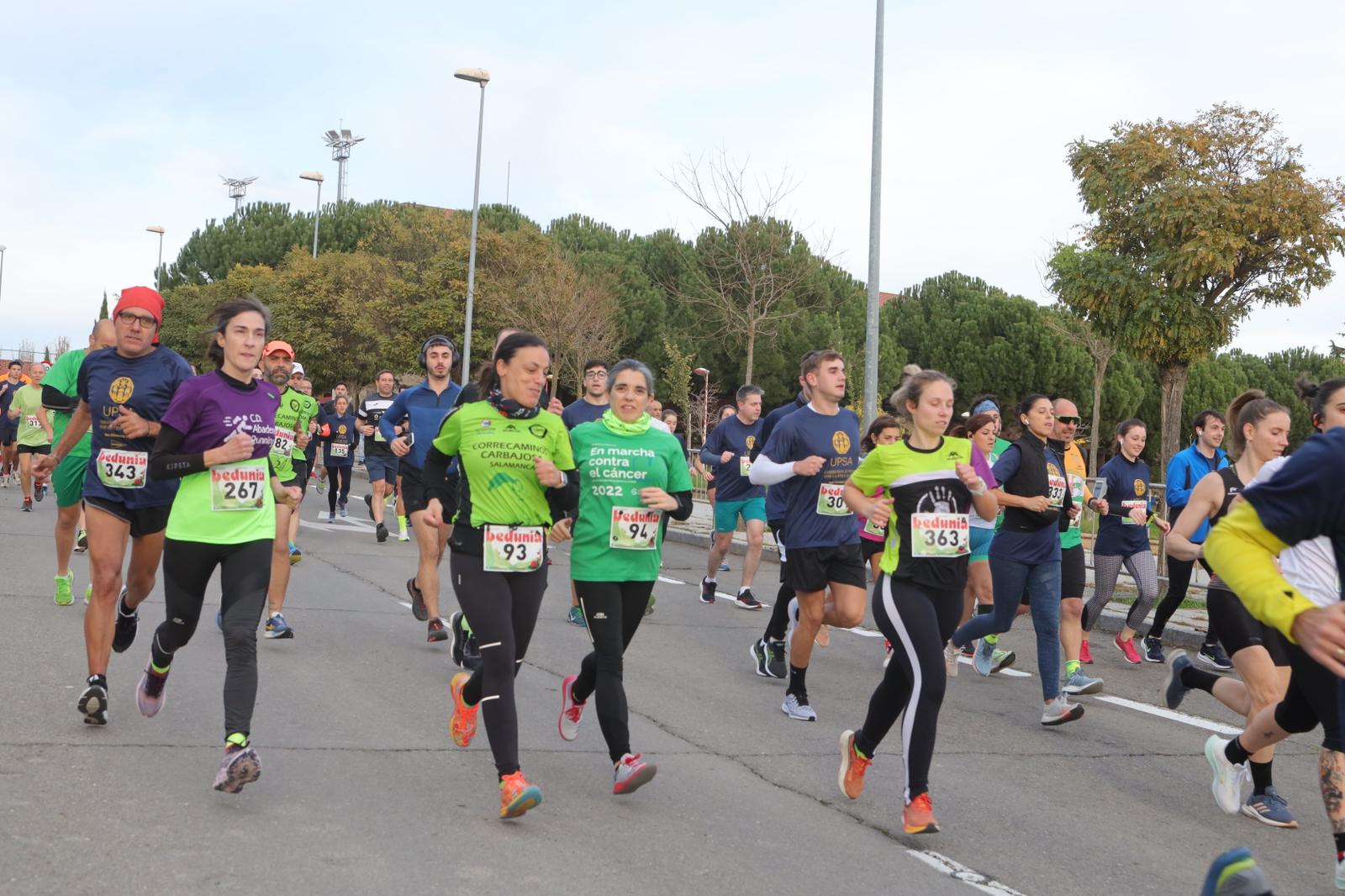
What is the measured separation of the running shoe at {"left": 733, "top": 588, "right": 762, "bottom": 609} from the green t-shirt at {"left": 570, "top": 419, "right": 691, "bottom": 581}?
19.9 ft

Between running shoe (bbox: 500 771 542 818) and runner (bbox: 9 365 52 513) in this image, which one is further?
runner (bbox: 9 365 52 513)

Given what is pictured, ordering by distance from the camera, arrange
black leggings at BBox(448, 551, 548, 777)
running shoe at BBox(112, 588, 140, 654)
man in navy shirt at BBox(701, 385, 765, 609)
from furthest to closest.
A: man in navy shirt at BBox(701, 385, 765, 609) < running shoe at BBox(112, 588, 140, 654) < black leggings at BBox(448, 551, 548, 777)

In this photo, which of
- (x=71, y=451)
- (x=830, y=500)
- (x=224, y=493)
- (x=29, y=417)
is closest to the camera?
(x=224, y=493)

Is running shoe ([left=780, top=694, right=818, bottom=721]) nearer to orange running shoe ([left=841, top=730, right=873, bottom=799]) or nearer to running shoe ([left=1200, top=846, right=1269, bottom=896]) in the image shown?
orange running shoe ([left=841, top=730, right=873, bottom=799])

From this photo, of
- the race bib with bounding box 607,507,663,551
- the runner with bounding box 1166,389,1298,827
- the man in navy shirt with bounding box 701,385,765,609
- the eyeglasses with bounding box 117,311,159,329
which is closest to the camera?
the race bib with bounding box 607,507,663,551

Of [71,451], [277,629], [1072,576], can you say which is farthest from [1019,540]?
[71,451]

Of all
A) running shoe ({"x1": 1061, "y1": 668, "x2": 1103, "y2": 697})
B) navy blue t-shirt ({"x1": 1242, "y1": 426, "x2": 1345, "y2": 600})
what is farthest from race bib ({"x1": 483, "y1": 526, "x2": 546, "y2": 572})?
running shoe ({"x1": 1061, "y1": 668, "x2": 1103, "y2": 697})

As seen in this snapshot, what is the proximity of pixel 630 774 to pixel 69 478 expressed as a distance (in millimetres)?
4669

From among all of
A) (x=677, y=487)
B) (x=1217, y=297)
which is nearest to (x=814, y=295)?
(x=1217, y=297)

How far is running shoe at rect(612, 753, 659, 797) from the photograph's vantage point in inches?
197

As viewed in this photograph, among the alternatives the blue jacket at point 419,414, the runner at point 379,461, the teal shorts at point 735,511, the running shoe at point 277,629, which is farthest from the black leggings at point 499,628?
the runner at point 379,461

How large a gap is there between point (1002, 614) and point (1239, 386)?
1852 inches

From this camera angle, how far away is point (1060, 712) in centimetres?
703

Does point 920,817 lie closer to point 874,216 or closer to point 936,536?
point 936,536
